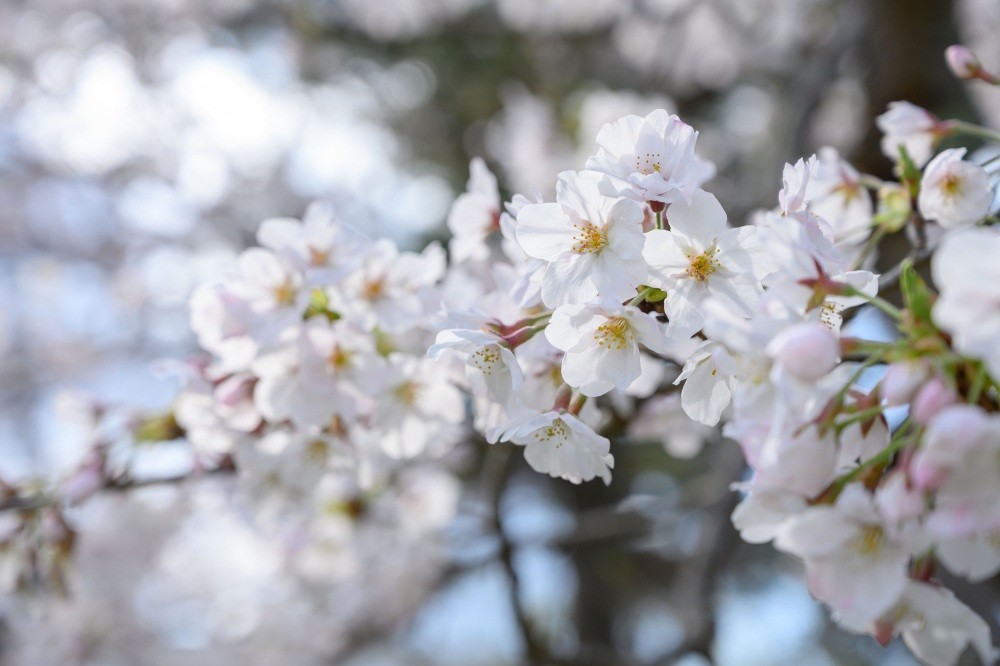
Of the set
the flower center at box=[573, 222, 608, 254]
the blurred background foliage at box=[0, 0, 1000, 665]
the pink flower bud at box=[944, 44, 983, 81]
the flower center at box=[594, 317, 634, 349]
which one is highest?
the pink flower bud at box=[944, 44, 983, 81]

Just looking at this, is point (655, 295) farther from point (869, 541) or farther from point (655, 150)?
point (869, 541)

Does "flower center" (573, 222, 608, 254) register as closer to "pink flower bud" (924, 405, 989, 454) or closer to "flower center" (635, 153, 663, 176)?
"flower center" (635, 153, 663, 176)

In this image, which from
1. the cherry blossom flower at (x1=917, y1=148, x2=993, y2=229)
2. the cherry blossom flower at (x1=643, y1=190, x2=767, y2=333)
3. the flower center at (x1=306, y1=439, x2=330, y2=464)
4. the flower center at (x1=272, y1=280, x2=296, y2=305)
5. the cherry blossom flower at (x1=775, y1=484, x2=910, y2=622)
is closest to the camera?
the cherry blossom flower at (x1=775, y1=484, x2=910, y2=622)

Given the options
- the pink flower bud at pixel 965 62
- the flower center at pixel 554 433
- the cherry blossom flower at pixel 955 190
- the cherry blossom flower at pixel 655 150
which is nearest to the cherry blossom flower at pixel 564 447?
the flower center at pixel 554 433

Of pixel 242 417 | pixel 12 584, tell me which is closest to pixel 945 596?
pixel 242 417

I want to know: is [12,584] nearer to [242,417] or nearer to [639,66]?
[242,417]

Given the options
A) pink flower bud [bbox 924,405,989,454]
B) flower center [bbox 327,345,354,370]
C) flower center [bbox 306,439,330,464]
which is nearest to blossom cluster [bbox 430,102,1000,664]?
pink flower bud [bbox 924,405,989,454]

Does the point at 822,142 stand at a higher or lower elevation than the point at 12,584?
lower
